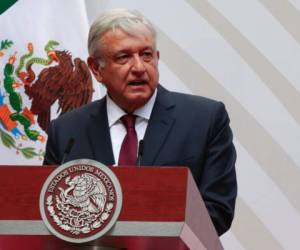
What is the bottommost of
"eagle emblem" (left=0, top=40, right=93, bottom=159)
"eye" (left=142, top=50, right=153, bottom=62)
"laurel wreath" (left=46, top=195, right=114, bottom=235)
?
"eagle emblem" (left=0, top=40, right=93, bottom=159)

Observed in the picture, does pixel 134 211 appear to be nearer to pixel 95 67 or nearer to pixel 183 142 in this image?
pixel 183 142

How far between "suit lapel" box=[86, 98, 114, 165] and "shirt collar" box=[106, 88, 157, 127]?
17mm

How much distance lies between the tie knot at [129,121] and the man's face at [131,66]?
0.13 ft

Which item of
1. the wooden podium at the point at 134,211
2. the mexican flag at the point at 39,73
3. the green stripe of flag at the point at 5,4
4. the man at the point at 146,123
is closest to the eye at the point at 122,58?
the man at the point at 146,123

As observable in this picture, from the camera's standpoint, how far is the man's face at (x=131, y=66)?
3.09 meters

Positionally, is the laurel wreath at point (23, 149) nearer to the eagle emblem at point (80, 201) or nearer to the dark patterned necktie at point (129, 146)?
the dark patterned necktie at point (129, 146)

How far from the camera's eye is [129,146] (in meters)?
3.03

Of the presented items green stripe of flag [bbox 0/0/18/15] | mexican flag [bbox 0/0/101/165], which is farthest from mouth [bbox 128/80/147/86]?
green stripe of flag [bbox 0/0/18/15]

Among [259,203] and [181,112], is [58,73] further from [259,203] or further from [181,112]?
[181,112]

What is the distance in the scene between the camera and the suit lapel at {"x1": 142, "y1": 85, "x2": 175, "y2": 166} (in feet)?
9.85

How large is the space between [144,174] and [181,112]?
0.98 metres

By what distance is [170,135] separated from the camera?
3.09 m

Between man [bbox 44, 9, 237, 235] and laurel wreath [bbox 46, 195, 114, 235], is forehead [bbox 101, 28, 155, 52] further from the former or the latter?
laurel wreath [bbox 46, 195, 114, 235]

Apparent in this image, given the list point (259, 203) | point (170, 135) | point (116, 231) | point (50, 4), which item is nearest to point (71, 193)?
point (116, 231)
